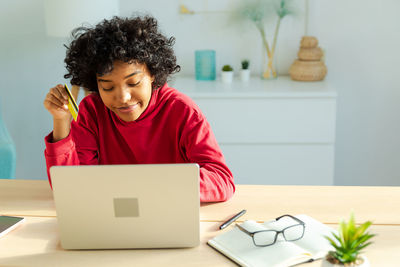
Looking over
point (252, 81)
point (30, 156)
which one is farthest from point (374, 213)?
point (30, 156)

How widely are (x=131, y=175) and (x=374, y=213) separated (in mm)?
642

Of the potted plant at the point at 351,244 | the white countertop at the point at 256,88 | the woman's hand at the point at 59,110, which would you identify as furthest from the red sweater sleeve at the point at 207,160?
the white countertop at the point at 256,88

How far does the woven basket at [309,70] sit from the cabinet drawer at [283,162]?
41 centimetres

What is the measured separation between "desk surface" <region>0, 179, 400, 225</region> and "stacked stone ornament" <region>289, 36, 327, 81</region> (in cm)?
138

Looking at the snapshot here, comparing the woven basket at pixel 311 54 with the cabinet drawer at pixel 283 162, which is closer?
the cabinet drawer at pixel 283 162

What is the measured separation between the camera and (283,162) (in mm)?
2564

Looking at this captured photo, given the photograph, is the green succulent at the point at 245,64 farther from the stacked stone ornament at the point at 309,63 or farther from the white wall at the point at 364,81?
the white wall at the point at 364,81

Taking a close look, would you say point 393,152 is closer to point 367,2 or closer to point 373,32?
point 373,32

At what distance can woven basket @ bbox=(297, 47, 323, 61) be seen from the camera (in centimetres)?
263

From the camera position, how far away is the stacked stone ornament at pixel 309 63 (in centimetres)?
263

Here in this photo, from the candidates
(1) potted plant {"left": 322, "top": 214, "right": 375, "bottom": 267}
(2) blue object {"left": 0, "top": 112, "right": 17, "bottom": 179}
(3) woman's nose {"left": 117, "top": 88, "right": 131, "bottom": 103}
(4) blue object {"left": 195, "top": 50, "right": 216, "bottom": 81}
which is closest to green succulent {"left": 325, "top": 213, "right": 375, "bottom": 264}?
(1) potted plant {"left": 322, "top": 214, "right": 375, "bottom": 267}

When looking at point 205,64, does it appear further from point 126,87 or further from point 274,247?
point 274,247

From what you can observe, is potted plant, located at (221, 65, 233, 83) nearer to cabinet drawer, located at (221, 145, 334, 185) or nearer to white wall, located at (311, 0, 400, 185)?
cabinet drawer, located at (221, 145, 334, 185)

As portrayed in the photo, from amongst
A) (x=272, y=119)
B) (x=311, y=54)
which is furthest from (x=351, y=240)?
(x=311, y=54)
